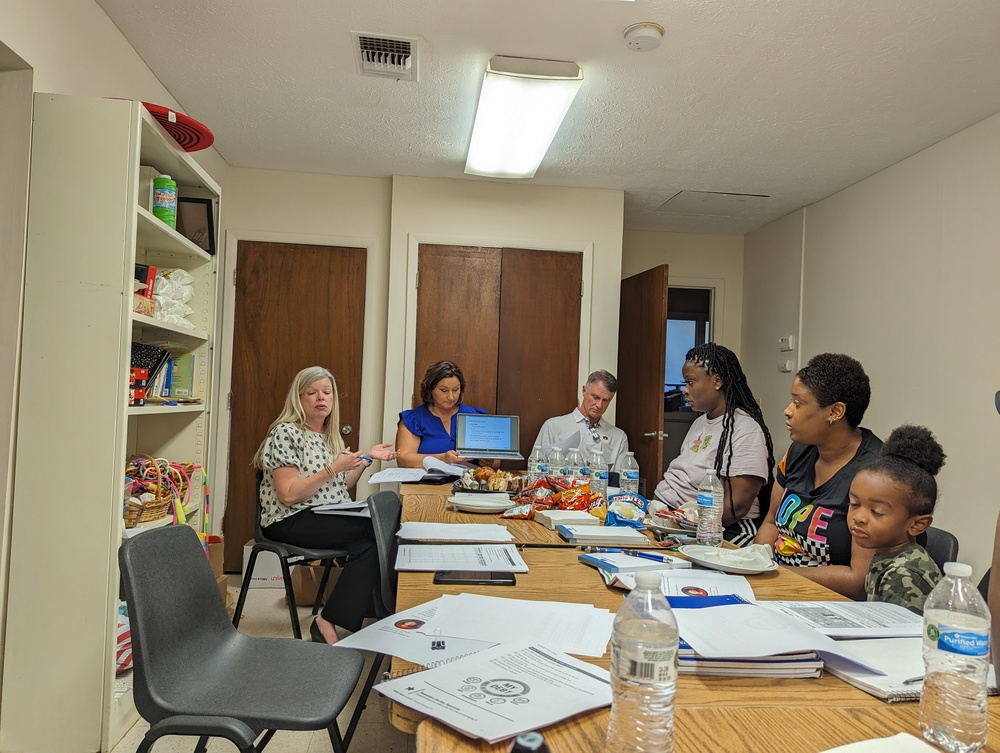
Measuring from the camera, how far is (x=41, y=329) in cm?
207

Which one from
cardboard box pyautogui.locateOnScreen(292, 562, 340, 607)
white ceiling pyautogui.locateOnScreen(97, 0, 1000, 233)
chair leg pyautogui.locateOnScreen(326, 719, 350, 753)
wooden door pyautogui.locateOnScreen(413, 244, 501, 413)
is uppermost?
white ceiling pyautogui.locateOnScreen(97, 0, 1000, 233)

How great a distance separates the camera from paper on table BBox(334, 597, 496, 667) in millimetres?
1067

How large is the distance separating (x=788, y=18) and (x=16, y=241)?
2.66m

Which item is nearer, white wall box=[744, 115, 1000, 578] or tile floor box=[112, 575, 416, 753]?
tile floor box=[112, 575, 416, 753]

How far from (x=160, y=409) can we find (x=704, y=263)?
4.46m

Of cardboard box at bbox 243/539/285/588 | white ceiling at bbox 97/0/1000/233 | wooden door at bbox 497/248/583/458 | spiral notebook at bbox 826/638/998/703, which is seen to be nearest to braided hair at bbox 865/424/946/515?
spiral notebook at bbox 826/638/998/703

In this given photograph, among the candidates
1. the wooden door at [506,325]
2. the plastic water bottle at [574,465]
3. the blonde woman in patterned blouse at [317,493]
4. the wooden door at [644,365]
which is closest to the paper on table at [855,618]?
the plastic water bottle at [574,465]

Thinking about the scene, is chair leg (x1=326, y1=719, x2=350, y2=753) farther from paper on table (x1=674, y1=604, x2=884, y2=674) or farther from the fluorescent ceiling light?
the fluorescent ceiling light

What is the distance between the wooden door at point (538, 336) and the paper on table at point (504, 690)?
3.53 meters

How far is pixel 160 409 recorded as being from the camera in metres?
2.43

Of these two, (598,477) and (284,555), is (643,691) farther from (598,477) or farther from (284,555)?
(284,555)

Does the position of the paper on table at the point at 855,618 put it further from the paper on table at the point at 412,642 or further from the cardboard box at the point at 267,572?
the cardboard box at the point at 267,572

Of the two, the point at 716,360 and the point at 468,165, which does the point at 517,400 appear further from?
the point at 716,360

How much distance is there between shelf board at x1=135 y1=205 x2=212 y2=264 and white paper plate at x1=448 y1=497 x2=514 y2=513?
56.3 inches
